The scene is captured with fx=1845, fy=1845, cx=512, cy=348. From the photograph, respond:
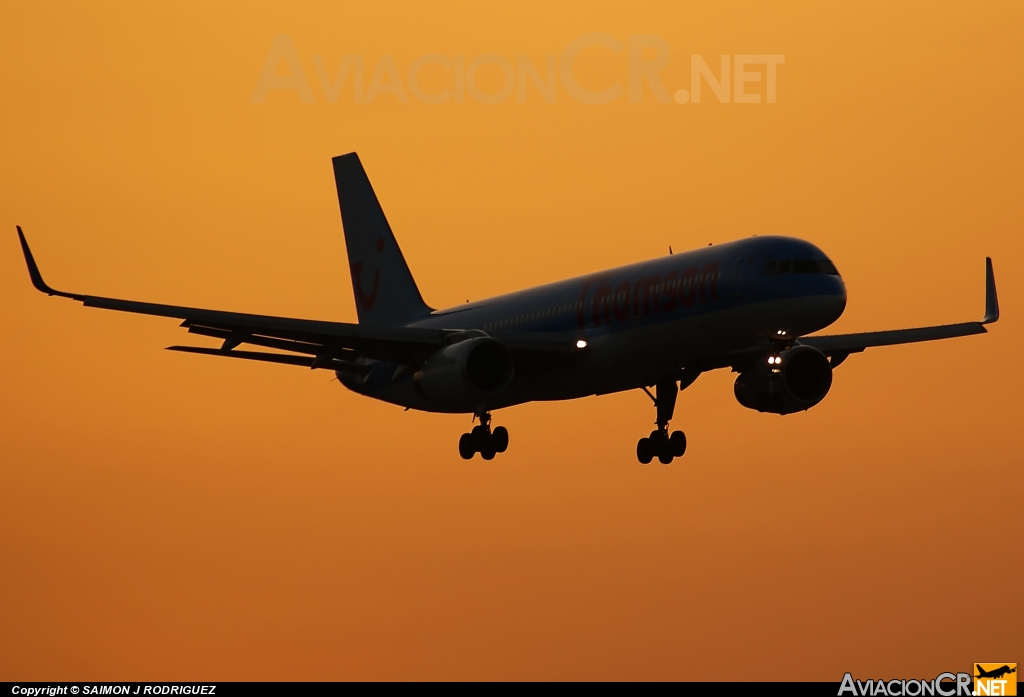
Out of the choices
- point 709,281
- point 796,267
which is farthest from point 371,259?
point 796,267

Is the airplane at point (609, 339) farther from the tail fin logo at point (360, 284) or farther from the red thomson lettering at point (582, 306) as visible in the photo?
the tail fin logo at point (360, 284)

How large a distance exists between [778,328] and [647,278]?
14.7 ft

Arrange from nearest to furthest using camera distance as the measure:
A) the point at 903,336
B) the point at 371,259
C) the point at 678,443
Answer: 1. the point at 678,443
2. the point at 903,336
3. the point at 371,259

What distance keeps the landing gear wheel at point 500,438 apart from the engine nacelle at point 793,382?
24.9ft

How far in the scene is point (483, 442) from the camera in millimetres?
56344

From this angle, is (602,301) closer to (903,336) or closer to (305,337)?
(305,337)

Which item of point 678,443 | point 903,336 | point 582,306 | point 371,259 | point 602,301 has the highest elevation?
point 371,259

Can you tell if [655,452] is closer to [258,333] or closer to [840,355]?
[840,355]

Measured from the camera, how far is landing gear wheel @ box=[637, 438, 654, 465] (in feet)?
191

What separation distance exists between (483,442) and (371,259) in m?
14.0

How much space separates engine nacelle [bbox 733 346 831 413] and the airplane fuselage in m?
2.24

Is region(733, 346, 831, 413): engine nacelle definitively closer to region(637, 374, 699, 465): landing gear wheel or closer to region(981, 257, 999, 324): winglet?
region(637, 374, 699, 465): landing gear wheel

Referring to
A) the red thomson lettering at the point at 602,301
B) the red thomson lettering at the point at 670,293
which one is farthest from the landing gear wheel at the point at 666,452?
the red thomson lettering at the point at 670,293

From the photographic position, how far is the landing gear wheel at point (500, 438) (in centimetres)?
5644
